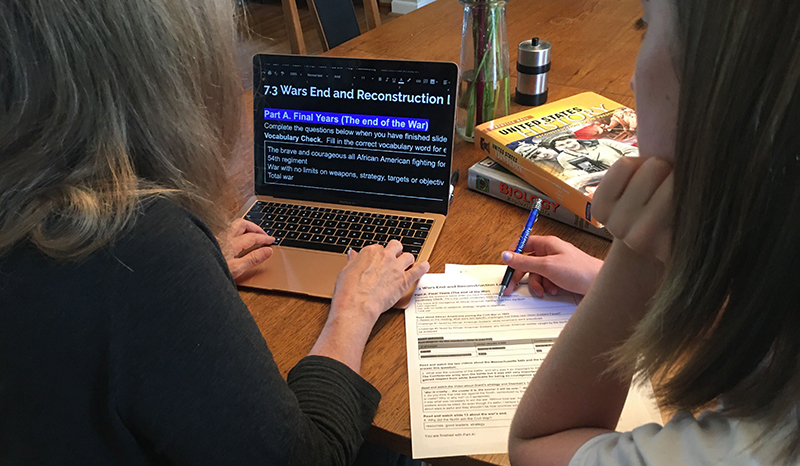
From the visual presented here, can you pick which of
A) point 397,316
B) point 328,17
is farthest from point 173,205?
point 328,17

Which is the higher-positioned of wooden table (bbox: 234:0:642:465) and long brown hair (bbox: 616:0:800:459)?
long brown hair (bbox: 616:0:800:459)

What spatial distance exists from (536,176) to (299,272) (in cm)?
46

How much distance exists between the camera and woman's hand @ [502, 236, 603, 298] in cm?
85

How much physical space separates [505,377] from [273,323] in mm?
353

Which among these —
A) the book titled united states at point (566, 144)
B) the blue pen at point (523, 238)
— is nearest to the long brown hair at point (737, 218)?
the blue pen at point (523, 238)

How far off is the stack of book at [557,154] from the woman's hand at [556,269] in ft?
0.38

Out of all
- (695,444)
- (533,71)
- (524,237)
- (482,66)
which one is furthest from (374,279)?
(533,71)

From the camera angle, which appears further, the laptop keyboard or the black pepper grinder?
the black pepper grinder

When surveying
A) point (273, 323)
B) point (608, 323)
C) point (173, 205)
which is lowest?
point (273, 323)

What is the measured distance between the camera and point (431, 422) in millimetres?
693

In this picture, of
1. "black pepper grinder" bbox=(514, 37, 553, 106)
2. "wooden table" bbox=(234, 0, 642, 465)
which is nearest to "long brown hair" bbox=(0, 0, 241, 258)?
"wooden table" bbox=(234, 0, 642, 465)

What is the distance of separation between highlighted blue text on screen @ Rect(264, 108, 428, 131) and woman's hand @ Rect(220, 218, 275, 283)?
0.22 m

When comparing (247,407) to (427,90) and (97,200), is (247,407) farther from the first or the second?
(427,90)

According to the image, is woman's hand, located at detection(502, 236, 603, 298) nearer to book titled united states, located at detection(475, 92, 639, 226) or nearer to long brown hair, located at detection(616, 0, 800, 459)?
book titled united states, located at detection(475, 92, 639, 226)
